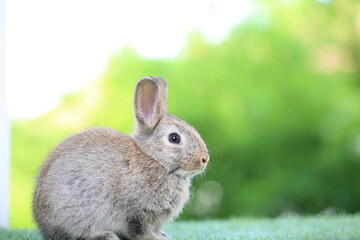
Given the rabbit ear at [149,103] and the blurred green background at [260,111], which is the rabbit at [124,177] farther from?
the blurred green background at [260,111]

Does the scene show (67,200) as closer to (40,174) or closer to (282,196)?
(40,174)

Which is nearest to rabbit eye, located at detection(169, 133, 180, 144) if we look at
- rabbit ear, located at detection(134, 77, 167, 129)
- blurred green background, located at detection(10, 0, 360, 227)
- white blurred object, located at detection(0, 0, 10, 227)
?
rabbit ear, located at detection(134, 77, 167, 129)

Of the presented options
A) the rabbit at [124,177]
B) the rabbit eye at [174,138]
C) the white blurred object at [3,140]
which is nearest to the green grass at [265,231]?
the rabbit at [124,177]

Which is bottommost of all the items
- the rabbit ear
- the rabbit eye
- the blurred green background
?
the blurred green background

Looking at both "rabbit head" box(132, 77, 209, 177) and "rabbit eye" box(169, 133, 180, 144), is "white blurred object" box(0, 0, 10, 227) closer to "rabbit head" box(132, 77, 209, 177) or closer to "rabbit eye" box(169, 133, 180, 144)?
"rabbit head" box(132, 77, 209, 177)

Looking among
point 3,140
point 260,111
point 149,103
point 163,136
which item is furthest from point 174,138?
point 260,111

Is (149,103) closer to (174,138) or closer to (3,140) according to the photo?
(174,138)
